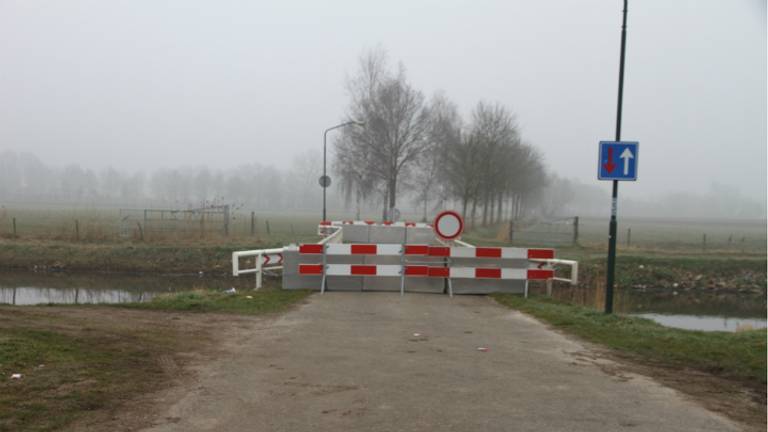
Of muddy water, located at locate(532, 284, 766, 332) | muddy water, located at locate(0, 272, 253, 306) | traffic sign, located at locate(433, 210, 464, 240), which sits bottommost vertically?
muddy water, located at locate(0, 272, 253, 306)

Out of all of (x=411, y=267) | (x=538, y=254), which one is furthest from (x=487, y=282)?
(x=411, y=267)

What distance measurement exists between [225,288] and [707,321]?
1401 centimetres

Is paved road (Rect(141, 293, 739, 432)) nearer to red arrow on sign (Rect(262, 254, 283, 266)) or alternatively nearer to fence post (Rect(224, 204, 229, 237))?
red arrow on sign (Rect(262, 254, 283, 266))

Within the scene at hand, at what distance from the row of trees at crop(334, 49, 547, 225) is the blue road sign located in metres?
29.3

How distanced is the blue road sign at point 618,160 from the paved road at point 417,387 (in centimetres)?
314

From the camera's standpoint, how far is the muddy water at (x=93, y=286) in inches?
675

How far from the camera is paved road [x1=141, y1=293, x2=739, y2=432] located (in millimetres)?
4523

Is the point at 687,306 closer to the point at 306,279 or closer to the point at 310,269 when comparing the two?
the point at 306,279

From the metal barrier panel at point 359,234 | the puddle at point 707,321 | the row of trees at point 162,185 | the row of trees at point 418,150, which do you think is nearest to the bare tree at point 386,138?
the row of trees at point 418,150

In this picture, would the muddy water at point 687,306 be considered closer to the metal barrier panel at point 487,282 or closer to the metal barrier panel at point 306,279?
the metal barrier panel at point 487,282

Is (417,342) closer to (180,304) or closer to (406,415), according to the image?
(406,415)

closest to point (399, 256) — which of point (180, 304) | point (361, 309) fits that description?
point (361, 309)

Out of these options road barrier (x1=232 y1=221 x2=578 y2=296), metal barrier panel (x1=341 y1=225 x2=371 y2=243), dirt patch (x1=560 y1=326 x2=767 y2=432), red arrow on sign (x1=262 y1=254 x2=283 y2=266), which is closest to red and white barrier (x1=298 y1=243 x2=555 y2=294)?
road barrier (x1=232 y1=221 x2=578 y2=296)

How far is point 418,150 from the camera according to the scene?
4006 centimetres
